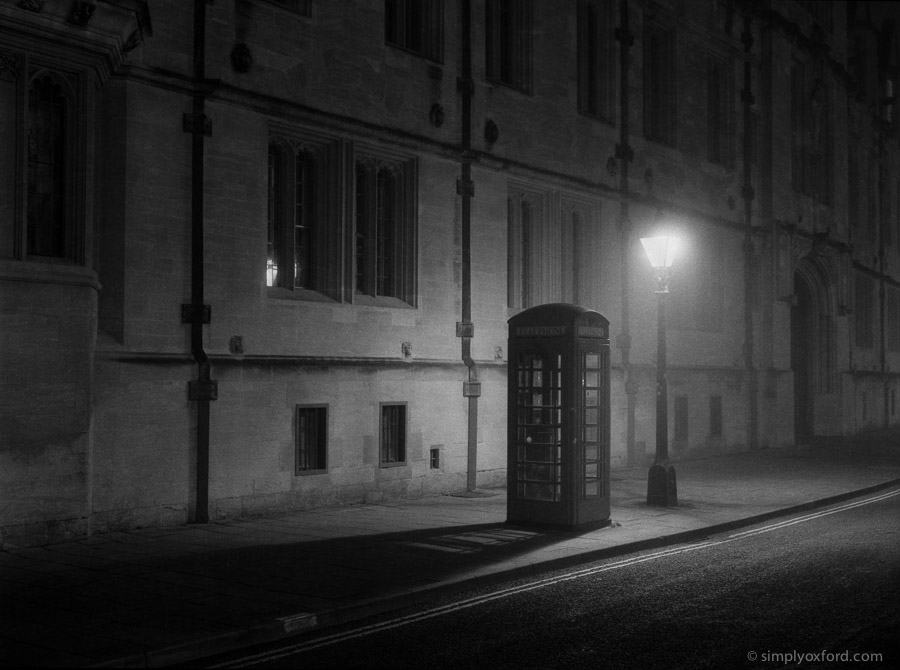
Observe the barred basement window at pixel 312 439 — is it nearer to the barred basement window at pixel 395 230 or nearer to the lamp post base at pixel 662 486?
the barred basement window at pixel 395 230

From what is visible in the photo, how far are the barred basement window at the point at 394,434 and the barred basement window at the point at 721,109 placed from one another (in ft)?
47.8

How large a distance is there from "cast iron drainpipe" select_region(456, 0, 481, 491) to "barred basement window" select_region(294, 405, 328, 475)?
3.39 m

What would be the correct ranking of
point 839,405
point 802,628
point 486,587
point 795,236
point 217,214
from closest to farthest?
point 802,628, point 486,587, point 217,214, point 795,236, point 839,405

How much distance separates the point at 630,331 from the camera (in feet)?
78.3

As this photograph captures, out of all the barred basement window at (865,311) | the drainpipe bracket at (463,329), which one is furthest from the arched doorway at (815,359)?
the drainpipe bracket at (463,329)

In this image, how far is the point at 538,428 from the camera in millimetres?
14109

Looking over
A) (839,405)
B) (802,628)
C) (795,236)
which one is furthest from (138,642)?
(839,405)

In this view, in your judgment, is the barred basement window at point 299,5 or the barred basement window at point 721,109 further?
the barred basement window at point 721,109

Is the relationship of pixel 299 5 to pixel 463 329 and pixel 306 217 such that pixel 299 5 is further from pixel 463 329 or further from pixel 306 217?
pixel 463 329

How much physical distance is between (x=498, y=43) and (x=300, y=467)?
9.24 m

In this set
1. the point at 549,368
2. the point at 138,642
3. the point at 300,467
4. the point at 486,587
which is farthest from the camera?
the point at 300,467

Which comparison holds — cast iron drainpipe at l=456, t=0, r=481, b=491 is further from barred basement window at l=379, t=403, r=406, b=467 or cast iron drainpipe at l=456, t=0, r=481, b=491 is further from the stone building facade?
barred basement window at l=379, t=403, r=406, b=467

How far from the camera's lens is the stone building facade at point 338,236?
1281cm

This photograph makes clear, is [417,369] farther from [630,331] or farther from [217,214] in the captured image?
[630,331]
